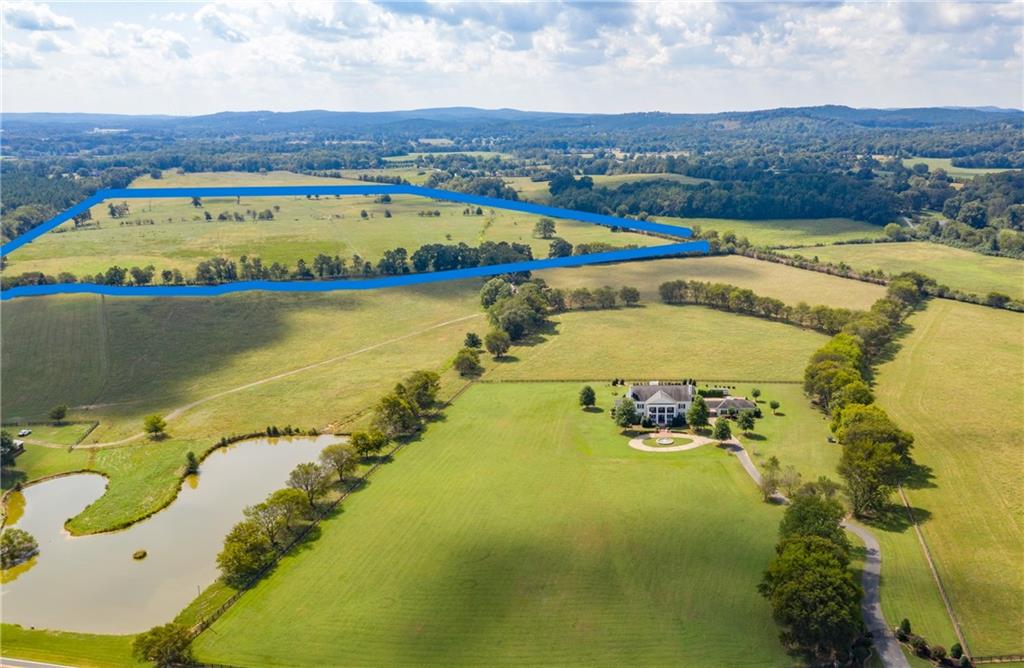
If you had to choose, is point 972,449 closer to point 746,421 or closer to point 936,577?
point 746,421

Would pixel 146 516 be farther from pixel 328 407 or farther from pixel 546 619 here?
pixel 546 619

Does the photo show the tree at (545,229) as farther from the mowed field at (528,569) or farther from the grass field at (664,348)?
the mowed field at (528,569)

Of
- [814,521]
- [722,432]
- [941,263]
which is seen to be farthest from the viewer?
[941,263]

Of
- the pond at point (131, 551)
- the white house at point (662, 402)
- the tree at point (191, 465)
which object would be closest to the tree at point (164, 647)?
the pond at point (131, 551)

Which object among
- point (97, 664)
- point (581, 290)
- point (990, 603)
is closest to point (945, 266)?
point (581, 290)

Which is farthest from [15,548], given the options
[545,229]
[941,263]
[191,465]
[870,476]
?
[941,263]

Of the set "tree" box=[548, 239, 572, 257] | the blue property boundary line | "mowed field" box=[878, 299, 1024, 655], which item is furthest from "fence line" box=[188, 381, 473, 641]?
"tree" box=[548, 239, 572, 257]

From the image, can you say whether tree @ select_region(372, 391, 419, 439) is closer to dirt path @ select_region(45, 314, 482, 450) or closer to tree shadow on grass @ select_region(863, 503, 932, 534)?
dirt path @ select_region(45, 314, 482, 450)
